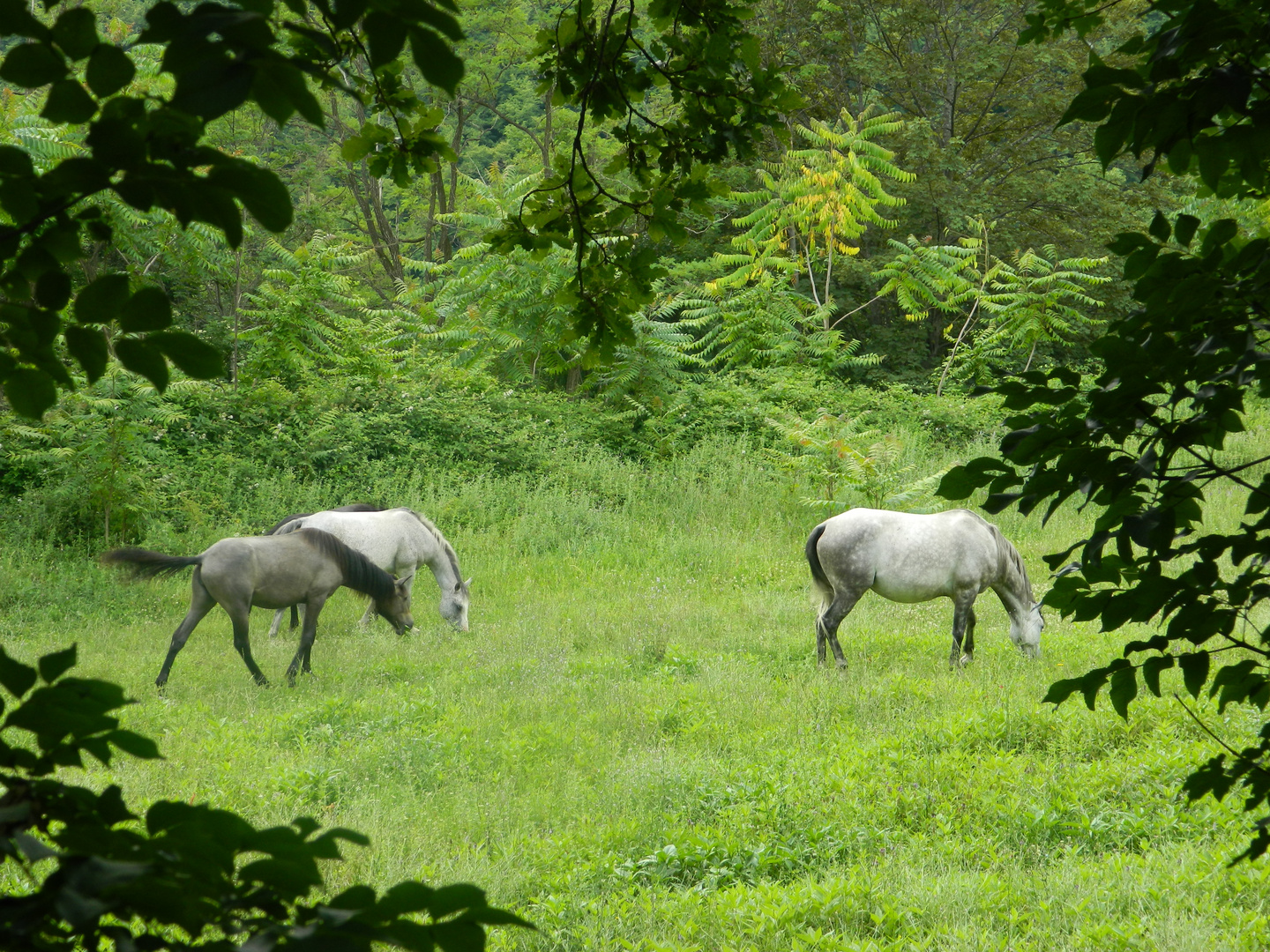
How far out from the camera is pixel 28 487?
12.4 m

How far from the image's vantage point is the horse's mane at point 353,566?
859 cm

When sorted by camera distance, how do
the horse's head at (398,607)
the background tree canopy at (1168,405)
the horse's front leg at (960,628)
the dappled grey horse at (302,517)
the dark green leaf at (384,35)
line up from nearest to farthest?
1. the dark green leaf at (384,35)
2. the background tree canopy at (1168,405)
3. the horse's front leg at (960,628)
4. the horse's head at (398,607)
5. the dappled grey horse at (302,517)

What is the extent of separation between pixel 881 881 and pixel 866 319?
862 inches

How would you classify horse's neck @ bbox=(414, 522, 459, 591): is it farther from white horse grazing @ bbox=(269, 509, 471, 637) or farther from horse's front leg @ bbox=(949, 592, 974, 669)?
horse's front leg @ bbox=(949, 592, 974, 669)

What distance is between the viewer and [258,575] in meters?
8.16

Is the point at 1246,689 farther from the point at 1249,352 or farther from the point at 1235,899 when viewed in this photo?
the point at 1235,899

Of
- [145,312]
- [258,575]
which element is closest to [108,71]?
[145,312]

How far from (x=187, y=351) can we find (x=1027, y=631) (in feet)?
27.7

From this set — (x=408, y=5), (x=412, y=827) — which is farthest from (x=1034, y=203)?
(x=408, y=5)

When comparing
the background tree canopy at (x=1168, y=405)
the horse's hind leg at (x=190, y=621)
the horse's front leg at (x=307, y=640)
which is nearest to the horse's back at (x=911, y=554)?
the horse's front leg at (x=307, y=640)

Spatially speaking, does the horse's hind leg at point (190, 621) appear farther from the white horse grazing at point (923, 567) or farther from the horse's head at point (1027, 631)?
the horse's head at point (1027, 631)

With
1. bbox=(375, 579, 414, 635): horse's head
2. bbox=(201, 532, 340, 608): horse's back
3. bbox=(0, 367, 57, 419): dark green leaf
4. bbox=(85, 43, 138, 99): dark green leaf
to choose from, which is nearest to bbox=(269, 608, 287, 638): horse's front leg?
bbox=(375, 579, 414, 635): horse's head

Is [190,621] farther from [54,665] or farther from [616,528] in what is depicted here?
[54,665]

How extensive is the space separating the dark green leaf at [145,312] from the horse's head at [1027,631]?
837 cm
